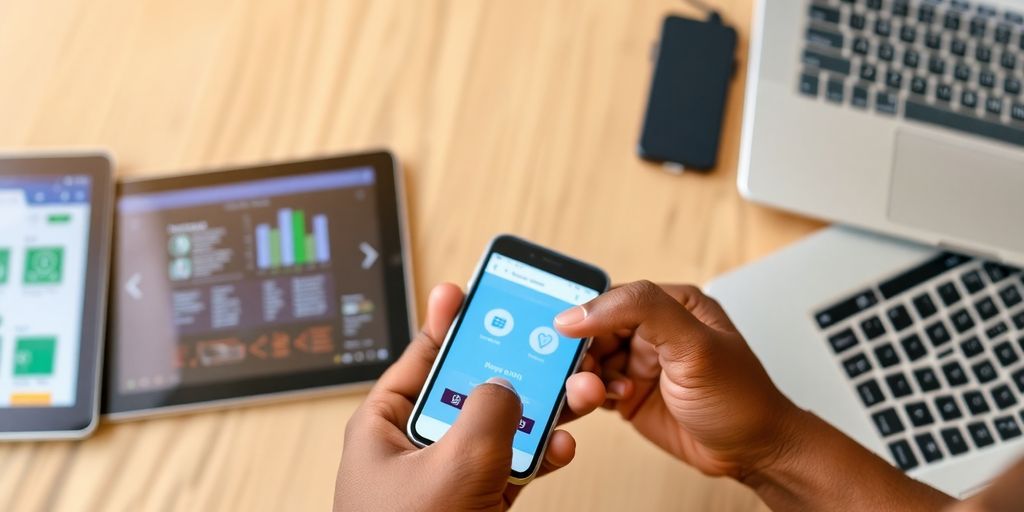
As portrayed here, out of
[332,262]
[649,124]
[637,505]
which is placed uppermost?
[649,124]

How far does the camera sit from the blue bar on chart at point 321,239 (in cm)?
66

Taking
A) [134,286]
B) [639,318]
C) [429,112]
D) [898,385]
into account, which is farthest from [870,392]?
[134,286]

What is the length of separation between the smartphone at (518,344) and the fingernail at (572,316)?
4 centimetres

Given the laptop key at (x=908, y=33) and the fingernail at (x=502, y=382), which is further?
the laptop key at (x=908, y=33)

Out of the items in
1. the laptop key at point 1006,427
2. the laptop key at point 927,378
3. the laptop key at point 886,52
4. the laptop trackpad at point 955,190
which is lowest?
the laptop key at point 1006,427

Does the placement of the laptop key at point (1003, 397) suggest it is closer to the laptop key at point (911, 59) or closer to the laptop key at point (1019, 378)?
the laptop key at point (1019, 378)

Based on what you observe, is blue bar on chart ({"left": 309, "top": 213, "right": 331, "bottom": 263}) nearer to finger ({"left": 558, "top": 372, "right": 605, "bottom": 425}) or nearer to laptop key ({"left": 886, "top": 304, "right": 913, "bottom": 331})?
finger ({"left": 558, "top": 372, "right": 605, "bottom": 425})

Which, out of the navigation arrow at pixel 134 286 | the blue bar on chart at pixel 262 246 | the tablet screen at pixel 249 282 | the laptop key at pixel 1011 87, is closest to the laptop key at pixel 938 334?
the laptop key at pixel 1011 87

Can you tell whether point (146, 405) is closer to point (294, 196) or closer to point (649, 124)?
point (294, 196)

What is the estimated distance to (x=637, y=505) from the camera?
2.05 feet

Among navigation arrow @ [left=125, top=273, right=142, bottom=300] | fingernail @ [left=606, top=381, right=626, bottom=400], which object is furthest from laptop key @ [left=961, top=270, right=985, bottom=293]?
navigation arrow @ [left=125, top=273, right=142, bottom=300]

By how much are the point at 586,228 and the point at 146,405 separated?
40 cm

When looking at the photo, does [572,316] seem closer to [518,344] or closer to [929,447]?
[518,344]

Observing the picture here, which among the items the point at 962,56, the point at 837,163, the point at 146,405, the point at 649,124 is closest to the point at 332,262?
the point at 146,405
